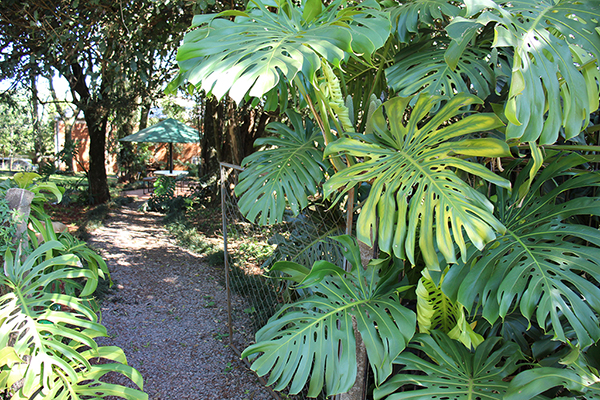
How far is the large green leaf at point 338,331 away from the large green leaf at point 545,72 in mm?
588

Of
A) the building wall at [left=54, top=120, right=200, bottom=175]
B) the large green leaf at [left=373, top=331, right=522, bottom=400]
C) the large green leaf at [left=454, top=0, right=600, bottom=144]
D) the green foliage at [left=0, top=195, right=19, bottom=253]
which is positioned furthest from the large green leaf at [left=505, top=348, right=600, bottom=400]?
the building wall at [left=54, top=120, right=200, bottom=175]

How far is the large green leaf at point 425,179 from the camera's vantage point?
0.94 metres

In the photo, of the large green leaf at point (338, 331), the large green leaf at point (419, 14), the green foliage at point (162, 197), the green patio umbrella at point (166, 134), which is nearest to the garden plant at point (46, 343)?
the large green leaf at point (338, 331)

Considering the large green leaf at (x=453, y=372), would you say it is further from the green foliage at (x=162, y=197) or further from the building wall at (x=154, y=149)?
the building wall at (x=154, y=149)

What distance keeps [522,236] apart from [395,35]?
95 centimetres

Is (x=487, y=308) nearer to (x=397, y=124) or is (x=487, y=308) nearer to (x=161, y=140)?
(x=397, y=124)

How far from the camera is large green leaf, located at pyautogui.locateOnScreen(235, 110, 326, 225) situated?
1596 millimetres

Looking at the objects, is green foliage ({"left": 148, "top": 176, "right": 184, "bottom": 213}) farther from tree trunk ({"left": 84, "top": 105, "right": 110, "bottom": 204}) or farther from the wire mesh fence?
the wire mesh fence

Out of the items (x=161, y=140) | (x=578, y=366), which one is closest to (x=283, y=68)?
(x=578, y=366)

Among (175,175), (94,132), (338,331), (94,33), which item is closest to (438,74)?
(338,331)

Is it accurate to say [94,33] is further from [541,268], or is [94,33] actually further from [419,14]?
[541,268]

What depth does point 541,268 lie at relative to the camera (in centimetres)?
94

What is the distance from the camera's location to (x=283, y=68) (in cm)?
Answer: 85

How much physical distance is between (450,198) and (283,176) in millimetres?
825
